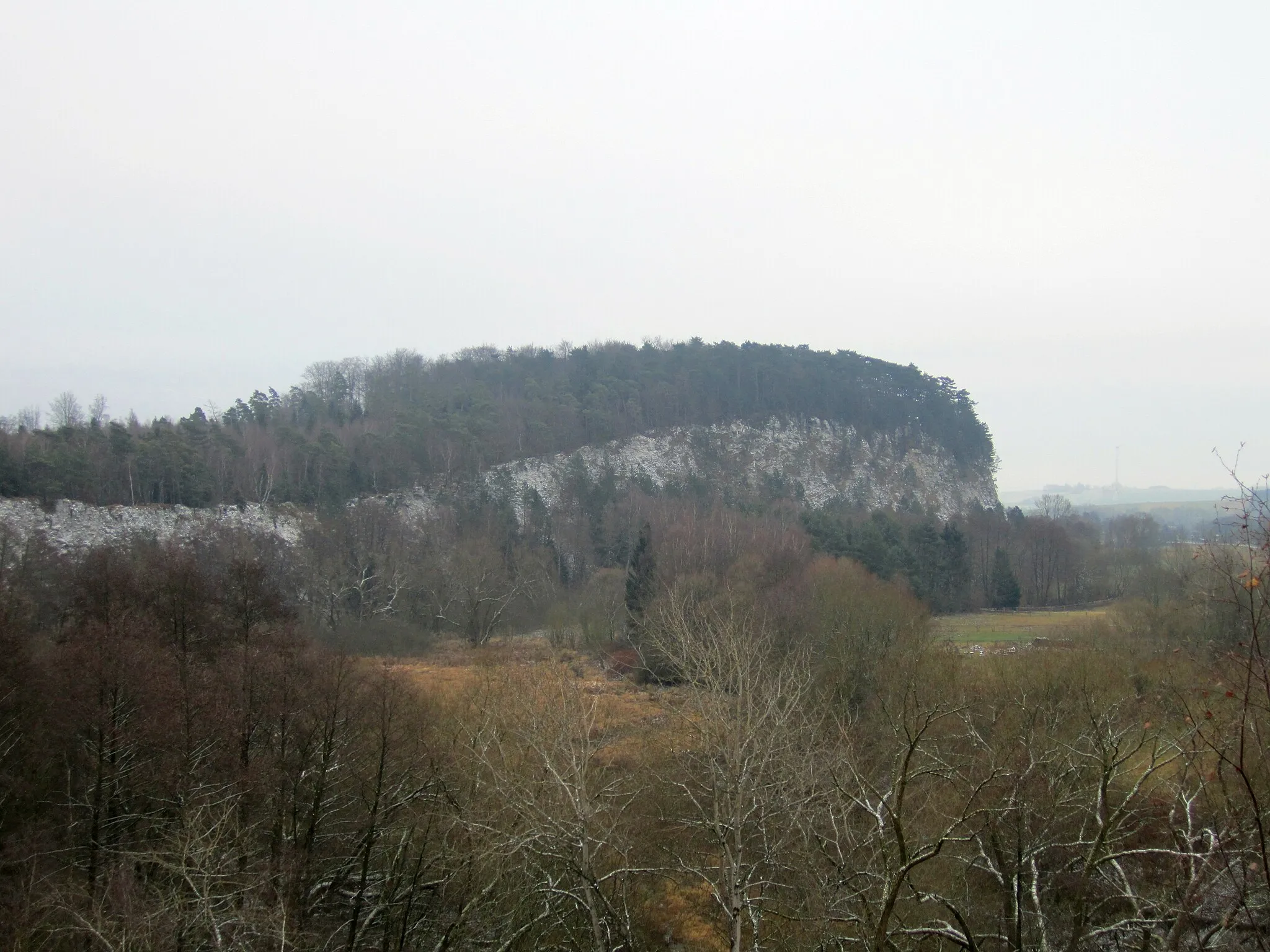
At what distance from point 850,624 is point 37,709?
2356 centimetres

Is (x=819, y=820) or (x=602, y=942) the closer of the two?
(x=602, y=942)

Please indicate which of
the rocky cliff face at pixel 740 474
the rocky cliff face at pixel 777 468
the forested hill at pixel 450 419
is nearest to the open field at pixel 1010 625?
the rocky cliff face at pixel 740 474

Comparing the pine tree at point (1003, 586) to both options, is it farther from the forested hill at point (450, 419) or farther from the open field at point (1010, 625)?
the forested hill at point (450, 419)

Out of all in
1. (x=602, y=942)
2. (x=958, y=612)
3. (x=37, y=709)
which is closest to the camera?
(x=602, y=942)

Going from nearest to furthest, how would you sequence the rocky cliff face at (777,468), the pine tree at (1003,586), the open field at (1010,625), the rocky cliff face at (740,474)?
the open field at (1010,625), the rocky cliff face at (740,474), the pine tree at (1003,586), the rocky cliff face at (777,468)

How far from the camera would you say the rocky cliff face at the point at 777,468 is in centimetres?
7838

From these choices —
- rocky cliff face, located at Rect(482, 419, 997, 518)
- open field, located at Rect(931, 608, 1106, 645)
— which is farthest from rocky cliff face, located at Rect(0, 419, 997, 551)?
open field, located at Rect(931, 608, 1106, 645)

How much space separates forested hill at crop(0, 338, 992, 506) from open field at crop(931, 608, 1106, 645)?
40.9 m

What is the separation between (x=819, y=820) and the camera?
15.9 meters

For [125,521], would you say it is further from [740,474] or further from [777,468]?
[777,468]

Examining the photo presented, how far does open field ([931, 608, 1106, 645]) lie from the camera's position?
38.5m

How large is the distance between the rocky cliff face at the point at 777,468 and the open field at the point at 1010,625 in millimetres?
25525

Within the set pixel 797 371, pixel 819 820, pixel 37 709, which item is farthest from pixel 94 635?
pixel 797 371

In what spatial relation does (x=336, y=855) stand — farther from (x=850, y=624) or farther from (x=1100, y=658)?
(x=1100, y=658)
